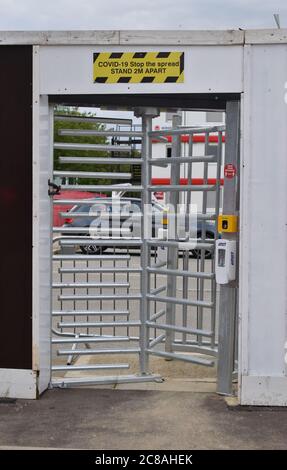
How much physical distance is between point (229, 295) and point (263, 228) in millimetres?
712

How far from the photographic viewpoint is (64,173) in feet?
20.5

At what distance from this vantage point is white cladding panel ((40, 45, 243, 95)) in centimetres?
568

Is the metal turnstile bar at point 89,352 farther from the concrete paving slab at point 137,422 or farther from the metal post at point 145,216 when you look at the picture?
the concrete paving slab at point 137,422

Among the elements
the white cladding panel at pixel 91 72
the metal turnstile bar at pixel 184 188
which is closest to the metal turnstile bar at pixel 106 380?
the metal turnstile bar at pixel 184 188

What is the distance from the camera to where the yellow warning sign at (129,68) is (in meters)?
5.75

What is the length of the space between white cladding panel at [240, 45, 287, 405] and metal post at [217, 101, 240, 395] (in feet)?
0.93

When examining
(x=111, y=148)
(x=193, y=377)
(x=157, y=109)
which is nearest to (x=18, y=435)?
(x=193, y=377)

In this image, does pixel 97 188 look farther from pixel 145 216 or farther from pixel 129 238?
pixel 129 238

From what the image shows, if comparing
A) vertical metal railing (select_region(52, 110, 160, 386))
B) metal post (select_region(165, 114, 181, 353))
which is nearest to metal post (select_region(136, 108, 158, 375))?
vertical metal railing (select_region(52, 110, 160, 386))

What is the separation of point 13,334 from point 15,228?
0.91 metres

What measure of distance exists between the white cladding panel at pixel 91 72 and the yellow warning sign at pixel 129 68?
0.11ft

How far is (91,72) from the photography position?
5785 mm

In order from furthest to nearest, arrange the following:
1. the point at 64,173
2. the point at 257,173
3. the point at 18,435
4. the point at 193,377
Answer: the point at 193,377
the point at 64,173
the point at 257,173
the point at 18,435

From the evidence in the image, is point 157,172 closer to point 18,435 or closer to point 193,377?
point 193,377
